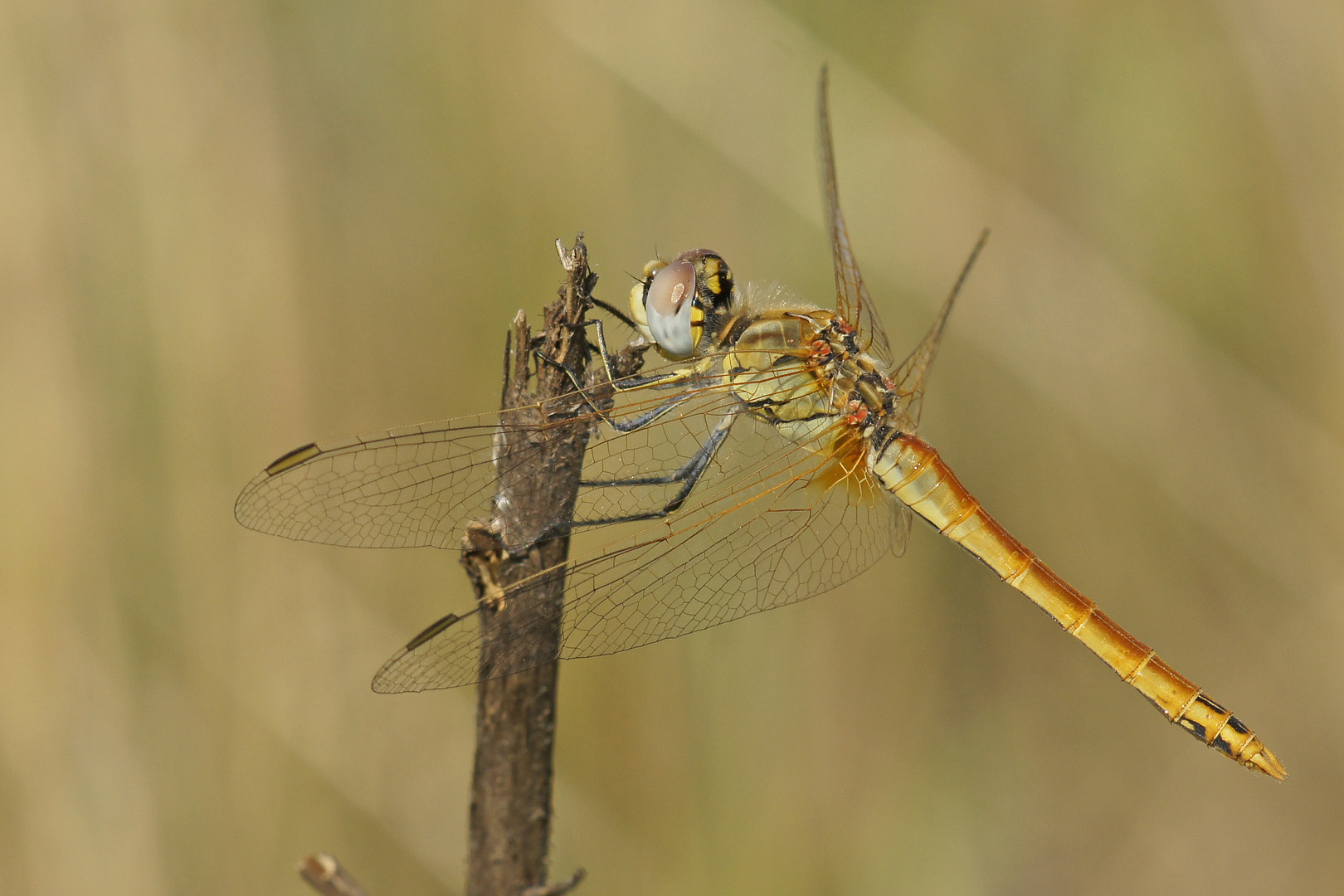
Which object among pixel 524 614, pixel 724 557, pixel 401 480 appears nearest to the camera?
pixel 524 614

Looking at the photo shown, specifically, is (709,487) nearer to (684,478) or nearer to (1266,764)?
(684,478)

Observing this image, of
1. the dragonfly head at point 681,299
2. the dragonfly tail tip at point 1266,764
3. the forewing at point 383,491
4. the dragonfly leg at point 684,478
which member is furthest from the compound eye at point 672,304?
the dragonfly tail tip at point 1266,764

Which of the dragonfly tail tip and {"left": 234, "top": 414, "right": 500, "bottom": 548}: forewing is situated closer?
{"left": 234, "top": 414, "right": 500, "bottom": 548}: forewing

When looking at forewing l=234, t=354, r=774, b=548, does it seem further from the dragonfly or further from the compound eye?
the compound eye

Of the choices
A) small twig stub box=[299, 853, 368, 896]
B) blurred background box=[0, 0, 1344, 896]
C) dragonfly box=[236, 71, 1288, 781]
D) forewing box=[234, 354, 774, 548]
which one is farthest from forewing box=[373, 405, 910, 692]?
blurred background box=[0, 0, 1344, 896]

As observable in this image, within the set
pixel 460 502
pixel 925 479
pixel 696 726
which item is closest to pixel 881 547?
pixel 925 479

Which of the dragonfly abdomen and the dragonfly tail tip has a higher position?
the dragonfly abdomen

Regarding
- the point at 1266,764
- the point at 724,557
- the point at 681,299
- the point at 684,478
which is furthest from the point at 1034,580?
the point at 681,299
